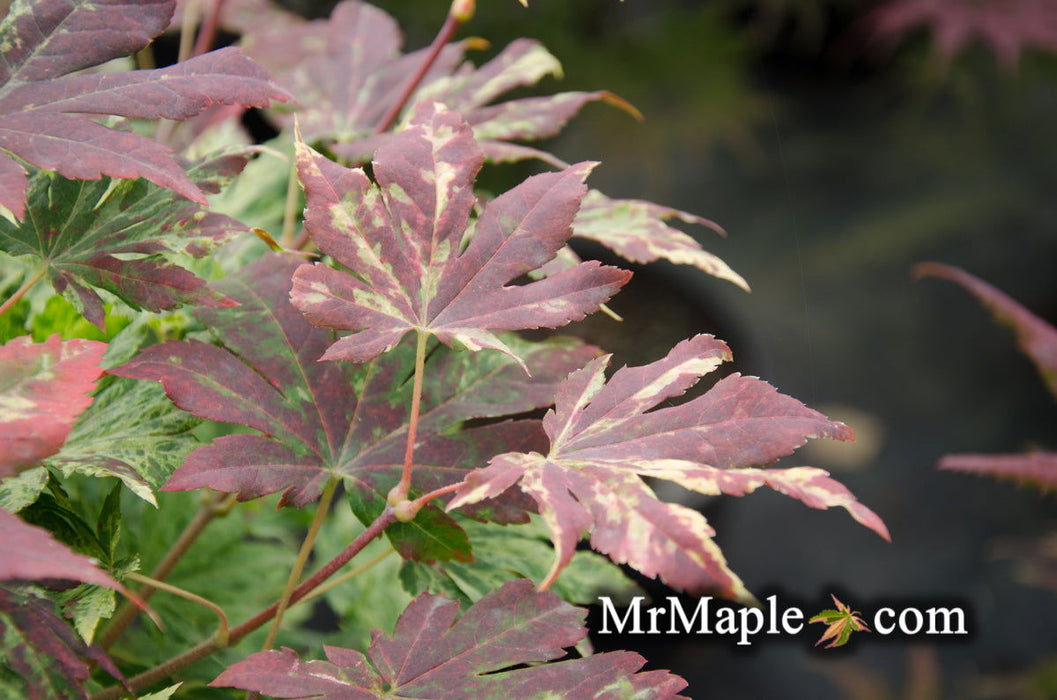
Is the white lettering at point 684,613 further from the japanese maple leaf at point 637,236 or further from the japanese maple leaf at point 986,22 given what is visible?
the japanese maple leaf at point 986,22

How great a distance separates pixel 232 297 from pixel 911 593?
135 cm

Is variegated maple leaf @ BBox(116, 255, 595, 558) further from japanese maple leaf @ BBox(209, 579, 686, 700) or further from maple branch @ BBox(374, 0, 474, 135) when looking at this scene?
maple branch @ BBox(374, 0, 474, 135)

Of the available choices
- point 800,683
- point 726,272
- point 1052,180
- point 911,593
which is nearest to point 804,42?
point 1052,180

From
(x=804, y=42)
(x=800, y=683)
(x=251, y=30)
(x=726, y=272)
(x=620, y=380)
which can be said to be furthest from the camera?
(x=804, y=42)

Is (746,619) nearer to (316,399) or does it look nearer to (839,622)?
(839,622)

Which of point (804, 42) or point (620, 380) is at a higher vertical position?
point (620, 380)

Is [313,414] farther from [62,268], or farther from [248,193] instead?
[248,193]

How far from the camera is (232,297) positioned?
41 centimetres

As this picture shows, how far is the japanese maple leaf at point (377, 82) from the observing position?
53 centimetres

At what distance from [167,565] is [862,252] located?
1.92 metres

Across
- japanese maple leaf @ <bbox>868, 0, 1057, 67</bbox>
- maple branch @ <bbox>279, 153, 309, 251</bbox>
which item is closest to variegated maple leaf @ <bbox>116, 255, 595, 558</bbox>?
maple branch @ <bbox>279, 153, 309, 251</bbox>

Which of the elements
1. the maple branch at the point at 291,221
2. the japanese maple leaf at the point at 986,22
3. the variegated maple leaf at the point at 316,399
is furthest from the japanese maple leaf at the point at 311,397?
the japanese maple leaf at the point at 986,22

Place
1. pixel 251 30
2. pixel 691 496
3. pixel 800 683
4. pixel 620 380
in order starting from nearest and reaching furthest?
pixel 620 380, pixel 251 30, pixel 691 496, pixel 800 683

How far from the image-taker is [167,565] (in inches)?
18.3
